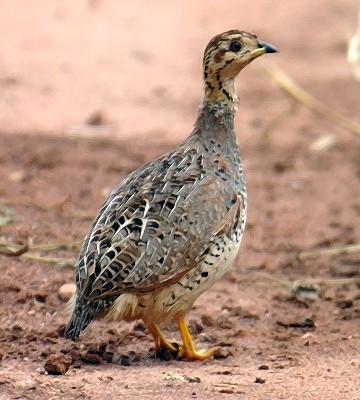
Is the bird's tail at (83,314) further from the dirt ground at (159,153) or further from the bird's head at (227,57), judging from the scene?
the bird's head at (227,57)

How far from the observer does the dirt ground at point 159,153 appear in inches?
259

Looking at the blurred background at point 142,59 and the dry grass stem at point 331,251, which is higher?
the blurred background at point 142,59

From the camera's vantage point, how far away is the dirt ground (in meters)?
6.59

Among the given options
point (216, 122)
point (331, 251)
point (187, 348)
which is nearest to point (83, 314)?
point (187, 348)

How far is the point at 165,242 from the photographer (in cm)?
651

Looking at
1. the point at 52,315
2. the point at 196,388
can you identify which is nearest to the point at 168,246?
the point at 196,388

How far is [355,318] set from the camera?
7.88 metres

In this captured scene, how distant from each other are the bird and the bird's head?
357mm

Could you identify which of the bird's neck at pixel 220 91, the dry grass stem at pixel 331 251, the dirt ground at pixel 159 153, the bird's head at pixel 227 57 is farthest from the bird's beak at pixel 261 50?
the dry grass stem at pixel 331 251

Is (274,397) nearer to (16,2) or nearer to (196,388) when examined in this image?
(196,388)

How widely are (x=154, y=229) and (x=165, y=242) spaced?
94 millimetres

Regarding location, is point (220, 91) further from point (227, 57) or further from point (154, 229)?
point (154, 229)

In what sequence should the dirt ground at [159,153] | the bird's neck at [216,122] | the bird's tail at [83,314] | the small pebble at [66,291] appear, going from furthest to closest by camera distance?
the small pebble at [66,291]
the bird's neck at [216,122]
the dirt ground at [159,153]
the bird's tail at [83,314]

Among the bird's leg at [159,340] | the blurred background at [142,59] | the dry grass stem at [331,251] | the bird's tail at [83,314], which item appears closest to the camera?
the bird's tail at [83,314]
